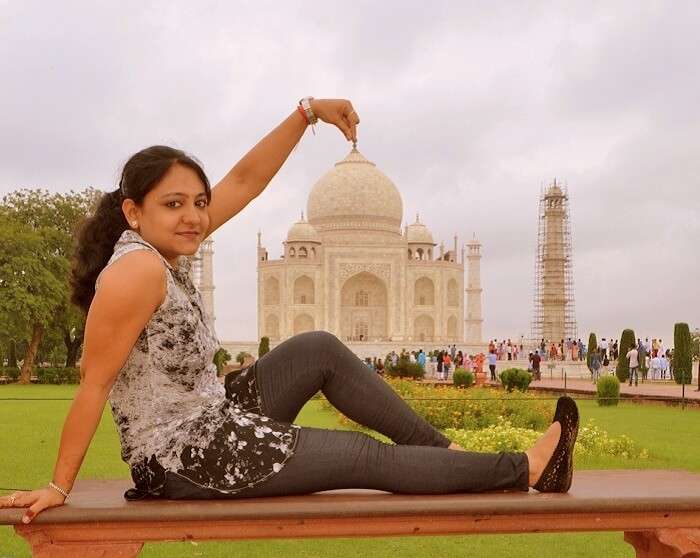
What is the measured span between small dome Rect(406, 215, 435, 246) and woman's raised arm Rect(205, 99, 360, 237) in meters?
39.2

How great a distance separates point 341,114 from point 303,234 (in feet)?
123

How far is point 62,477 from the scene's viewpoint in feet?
6.66

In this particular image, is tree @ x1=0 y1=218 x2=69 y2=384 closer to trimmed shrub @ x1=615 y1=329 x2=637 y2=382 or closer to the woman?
trimmed shrub @ x1=615 y1=329 x2=637 y2=382

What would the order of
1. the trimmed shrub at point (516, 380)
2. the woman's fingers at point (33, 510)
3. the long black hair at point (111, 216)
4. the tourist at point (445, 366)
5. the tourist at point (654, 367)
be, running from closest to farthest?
1. the woman's fingers at point (33, 510)
2. the long black hair at point (111, 216)
3. the trimmed shrub at point (516, 380)
4. the tourist at point (445, 366)
5. the tourist at point (654, 367)

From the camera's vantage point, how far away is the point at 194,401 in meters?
2.18

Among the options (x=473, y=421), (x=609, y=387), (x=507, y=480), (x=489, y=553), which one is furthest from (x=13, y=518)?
(x=609, y=387)

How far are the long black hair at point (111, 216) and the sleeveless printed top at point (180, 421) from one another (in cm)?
15

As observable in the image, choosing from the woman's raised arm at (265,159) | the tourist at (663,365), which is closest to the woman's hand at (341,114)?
the woman's raised arm at (265,159)

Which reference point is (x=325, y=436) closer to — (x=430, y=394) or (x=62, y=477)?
(x=62, y=477)

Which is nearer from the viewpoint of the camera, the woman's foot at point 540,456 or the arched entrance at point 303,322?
the woman's foot at point 540,456

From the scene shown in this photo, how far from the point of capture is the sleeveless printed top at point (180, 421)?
2.12 m

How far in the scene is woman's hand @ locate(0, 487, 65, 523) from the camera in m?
1.98

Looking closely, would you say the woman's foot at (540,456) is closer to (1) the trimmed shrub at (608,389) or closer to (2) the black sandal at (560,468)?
(2) the black sandal at (560,468)

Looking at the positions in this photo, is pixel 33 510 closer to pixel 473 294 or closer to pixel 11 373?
pixel 11 373
